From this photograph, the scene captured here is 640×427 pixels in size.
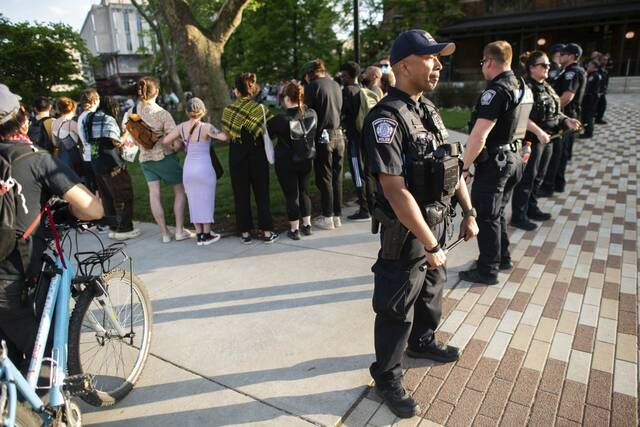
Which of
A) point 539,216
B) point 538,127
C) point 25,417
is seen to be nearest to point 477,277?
point 538,127

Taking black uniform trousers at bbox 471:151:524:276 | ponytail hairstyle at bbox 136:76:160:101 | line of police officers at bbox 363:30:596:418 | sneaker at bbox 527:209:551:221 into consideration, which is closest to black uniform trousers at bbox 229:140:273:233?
ponytail hairstyle at bbox 136:76:160:101

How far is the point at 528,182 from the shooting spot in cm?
505

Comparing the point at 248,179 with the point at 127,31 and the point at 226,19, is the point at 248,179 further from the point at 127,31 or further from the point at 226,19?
the point at 127,31

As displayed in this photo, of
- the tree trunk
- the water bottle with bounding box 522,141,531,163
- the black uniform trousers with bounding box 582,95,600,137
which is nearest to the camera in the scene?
the water bottle with bounding box 522,141,531,163

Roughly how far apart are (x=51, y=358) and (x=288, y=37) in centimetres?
1968

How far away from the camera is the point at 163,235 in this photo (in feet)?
17.8

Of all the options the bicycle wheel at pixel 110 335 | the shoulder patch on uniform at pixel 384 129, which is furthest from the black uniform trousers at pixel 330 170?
the shoulder patch on uniform at pixel 384 129

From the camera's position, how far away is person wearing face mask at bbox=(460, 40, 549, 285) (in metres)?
3.45

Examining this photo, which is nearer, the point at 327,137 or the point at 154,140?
the point at 154,140

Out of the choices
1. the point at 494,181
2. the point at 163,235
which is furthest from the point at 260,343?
the point at 163,235

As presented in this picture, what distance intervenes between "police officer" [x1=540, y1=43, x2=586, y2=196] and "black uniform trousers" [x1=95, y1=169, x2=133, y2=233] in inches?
235

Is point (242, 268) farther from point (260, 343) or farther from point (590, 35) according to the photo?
point (590, 35)

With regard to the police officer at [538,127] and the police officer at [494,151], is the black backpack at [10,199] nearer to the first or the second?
the police officer at [494,151]

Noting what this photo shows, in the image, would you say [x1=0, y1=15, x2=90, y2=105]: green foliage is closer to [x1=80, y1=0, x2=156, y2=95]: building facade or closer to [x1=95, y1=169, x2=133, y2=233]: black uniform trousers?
[x1=95, y1=169, x2=133, y2=233]: black uniform trousers
